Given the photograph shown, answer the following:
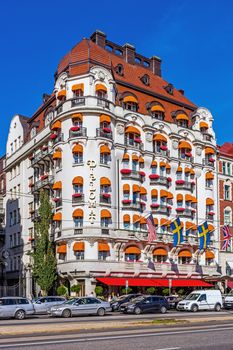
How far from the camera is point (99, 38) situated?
7325 cm

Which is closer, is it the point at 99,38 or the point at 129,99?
the point at 129,99

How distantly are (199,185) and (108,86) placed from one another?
19538 mm

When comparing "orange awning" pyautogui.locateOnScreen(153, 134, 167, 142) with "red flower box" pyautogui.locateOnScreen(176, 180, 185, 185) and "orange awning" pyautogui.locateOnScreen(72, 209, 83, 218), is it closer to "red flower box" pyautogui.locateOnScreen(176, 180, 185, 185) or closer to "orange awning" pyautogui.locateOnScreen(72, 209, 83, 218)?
"red flower box" pyautogui.locateOnScreen(176, 180, 185, 185)

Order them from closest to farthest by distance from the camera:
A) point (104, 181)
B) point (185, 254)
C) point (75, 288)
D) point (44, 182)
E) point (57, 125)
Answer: point (75, 288) → point (104, 181) → point (57, 125) → point (44, 182) → point (185, 254)

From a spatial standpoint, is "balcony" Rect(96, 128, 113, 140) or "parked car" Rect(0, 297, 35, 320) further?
"balcony" Rect(96, 128, 113, 140)

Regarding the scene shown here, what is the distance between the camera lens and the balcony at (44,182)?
68.0 metres

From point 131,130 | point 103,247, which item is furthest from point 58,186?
point 131,130

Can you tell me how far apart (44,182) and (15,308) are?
3028 centimetres

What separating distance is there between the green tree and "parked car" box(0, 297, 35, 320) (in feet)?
69.1

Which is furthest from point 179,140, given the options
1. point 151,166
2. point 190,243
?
point 190,243

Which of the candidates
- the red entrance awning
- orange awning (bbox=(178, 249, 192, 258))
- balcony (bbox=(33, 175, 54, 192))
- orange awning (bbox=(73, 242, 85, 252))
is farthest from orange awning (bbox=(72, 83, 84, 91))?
orange awning (bbox=(178, 249, 192, 258))

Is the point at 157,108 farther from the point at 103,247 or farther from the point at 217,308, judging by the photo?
the point at 217,308

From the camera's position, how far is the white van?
47.8 m

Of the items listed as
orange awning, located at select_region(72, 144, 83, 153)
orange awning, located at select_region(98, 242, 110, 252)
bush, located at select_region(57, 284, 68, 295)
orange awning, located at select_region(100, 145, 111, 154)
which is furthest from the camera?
orange awning, located at select_region(100, 145, 111, 154)
